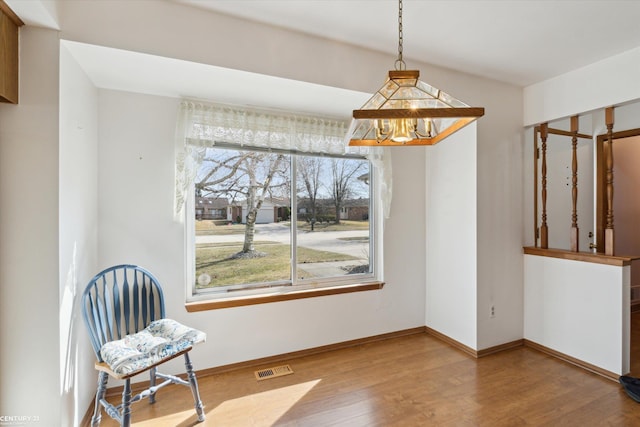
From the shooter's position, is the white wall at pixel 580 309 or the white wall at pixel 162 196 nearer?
the white wall at pixel 162 196

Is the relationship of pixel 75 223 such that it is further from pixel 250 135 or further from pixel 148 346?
pixel 250 135

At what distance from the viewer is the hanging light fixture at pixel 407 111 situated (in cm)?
118

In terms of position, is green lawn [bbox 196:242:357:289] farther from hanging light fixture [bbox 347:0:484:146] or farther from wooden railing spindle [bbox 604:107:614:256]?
wooden railing spindle [bbox 604:107:614:256]

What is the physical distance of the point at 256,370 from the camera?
8.64 ft

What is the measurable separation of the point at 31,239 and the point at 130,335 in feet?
2.65

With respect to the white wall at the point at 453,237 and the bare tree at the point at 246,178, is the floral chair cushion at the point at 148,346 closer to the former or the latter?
the bare tree at the point at 246,178

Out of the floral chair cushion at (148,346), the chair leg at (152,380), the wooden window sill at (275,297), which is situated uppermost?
the wooden window sill at (275,297)

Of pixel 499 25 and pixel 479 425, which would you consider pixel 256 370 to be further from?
pixel 499 25

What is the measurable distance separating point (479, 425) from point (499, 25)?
8.38 feet

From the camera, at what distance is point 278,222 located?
9.77 ft

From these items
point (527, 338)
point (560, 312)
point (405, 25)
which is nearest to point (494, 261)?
point (560, 312)

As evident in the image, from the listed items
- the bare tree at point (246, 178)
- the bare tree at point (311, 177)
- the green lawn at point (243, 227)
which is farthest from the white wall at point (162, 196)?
the bare tree at point (311, 177)

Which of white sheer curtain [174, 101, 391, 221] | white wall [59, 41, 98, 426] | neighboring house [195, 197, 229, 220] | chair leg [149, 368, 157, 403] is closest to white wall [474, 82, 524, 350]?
white sheer curtain [174, 101, 391, 221]

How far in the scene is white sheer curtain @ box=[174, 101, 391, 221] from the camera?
249cm
